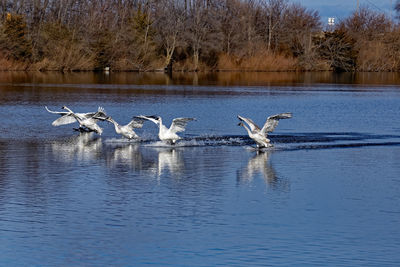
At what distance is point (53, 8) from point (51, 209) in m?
83.8

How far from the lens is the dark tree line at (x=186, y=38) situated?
81062 millimetres

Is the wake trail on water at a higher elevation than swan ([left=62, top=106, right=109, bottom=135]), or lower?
lower

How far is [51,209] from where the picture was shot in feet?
47.3

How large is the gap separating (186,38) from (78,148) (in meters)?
64.2

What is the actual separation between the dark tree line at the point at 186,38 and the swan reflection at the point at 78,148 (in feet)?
179

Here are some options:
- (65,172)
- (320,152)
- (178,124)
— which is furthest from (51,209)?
(320,152)

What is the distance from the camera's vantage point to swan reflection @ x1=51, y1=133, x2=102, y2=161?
20730 millimetres

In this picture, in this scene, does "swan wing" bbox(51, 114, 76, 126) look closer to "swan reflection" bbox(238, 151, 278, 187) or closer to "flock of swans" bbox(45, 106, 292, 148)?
"flock of swans" bbox(45, 106, 292, 148)

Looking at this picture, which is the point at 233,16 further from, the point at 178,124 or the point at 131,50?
the point at 178,124

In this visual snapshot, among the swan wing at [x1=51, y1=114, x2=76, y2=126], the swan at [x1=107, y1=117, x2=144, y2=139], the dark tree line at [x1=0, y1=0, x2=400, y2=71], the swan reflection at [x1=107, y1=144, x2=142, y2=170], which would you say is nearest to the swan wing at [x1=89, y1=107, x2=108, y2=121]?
the swan wing at [x1=51, y1=114, x2=76, y2=126]

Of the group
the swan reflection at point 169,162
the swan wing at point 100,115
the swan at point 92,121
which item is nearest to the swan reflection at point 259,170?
the swan reflection at point 169,162

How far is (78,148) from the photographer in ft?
73.6

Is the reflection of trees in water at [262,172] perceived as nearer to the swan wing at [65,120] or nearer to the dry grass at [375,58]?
the swan wing at [65,120]

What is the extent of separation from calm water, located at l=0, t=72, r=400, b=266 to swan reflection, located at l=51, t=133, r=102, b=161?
53 mm
